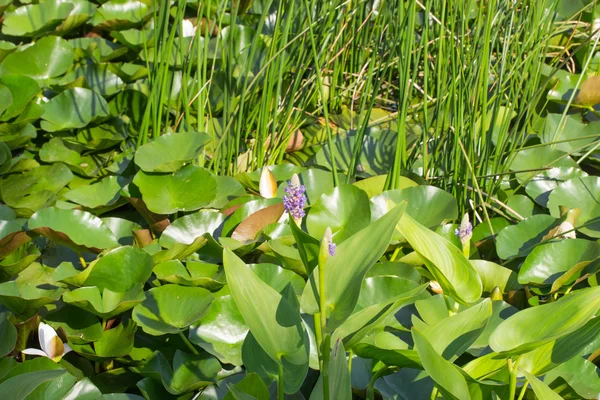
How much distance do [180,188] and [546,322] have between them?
2.76 feet

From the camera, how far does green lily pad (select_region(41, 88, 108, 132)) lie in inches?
69.1

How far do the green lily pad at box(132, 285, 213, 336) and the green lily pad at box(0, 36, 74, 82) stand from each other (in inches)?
39.9

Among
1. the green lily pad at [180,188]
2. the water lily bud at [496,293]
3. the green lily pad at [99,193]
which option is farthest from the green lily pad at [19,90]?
the water lily bud at [496,293]

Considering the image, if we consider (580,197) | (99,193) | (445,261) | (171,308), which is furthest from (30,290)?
(580,197)

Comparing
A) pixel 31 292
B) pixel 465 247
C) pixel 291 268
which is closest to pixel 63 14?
pixel 31 292

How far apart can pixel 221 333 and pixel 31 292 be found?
1.12 ft

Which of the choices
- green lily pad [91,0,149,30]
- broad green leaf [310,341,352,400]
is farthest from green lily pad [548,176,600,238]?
green lily pad [91,0,149,30]

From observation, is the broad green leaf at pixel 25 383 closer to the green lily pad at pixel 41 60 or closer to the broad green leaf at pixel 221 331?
the broad green leaf at pixel 221 331

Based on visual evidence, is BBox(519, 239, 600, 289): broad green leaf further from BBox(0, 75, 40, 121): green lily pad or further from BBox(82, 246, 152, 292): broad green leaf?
BBox(0, 75, 40, 121): green lily pad

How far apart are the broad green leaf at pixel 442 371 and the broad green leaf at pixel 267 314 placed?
0.13m

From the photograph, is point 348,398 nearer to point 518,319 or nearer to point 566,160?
point 518,319

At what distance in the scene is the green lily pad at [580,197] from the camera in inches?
56.0

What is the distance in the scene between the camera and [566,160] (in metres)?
1.60

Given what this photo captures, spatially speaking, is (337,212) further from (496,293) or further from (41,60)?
(41,60)
